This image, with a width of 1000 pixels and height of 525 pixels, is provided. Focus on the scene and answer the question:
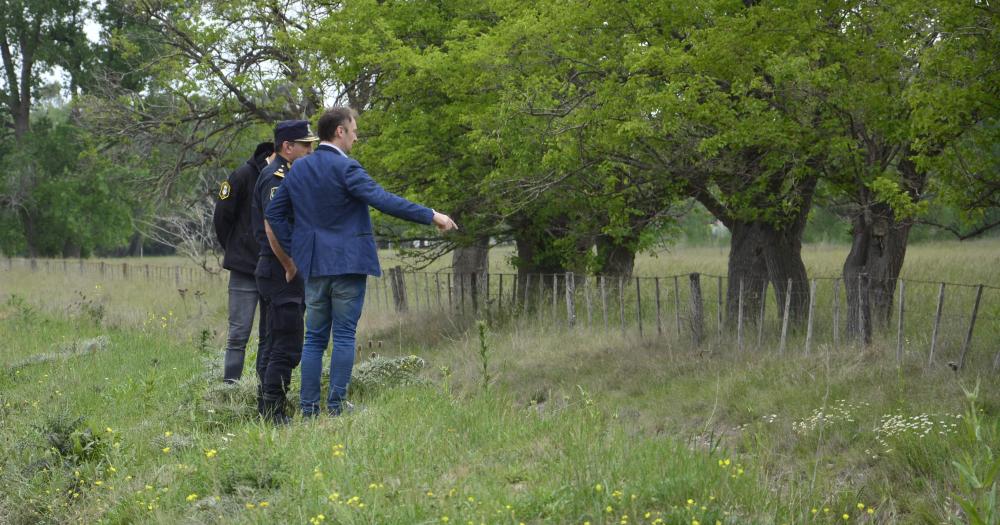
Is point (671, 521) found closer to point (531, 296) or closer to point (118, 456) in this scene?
point (118, 456)

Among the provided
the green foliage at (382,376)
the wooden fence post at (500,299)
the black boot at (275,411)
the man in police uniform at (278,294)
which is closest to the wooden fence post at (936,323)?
the green foliage at (382,376)

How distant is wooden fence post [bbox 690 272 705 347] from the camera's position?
12188 mm

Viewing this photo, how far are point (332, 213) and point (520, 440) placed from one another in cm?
195

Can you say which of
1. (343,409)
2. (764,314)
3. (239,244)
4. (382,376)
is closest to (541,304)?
(764,314)

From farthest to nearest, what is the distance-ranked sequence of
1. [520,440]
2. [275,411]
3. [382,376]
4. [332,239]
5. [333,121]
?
[382,376] → [275,411] → [333,121] → [332,239] → [520,440]

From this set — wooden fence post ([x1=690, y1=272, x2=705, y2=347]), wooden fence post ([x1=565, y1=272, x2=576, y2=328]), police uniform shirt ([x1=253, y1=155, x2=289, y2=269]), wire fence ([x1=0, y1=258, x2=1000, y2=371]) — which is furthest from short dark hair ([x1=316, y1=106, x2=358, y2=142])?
wooden fence post ([x1=565, y1=272, x2=576, y2=328])

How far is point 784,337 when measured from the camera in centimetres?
1093

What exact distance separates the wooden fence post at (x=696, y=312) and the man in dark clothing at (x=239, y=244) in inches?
231

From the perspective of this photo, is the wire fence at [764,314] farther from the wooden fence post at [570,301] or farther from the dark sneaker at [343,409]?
the dark sneaker at [343,409]

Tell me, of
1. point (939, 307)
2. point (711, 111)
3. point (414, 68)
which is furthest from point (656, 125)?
point (414, 68)

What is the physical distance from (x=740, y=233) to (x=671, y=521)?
1077 centimetres

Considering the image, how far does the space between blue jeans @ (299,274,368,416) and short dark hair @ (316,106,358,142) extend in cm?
90

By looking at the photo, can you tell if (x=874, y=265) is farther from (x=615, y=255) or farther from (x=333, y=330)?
(x=333, y=330)

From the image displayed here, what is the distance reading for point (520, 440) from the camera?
5.40 meters
